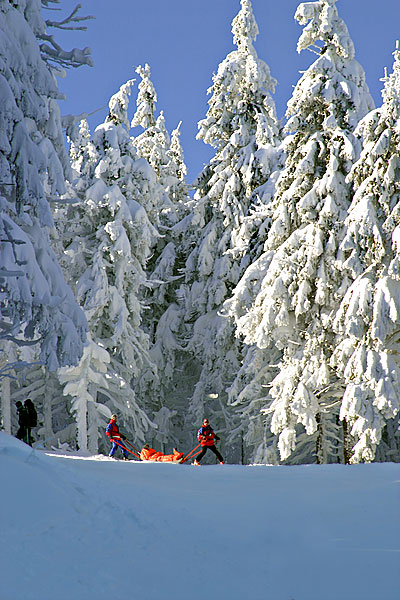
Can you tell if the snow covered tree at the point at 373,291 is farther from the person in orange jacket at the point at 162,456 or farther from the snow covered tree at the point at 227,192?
the snow covered tree at the point at 227,192

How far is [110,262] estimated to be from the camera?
23.0 metres

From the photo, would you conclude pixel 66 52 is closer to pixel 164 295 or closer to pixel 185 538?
pixel 185 538

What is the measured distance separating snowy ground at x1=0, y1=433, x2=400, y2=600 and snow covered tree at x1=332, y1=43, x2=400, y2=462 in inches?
269

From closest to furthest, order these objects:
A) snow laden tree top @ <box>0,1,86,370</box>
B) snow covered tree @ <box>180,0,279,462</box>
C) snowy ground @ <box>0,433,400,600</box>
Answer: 1. snowy ground @ <box>0,433,400,600</box>
2. snow laden tree top @ <box>0,1,86,370</box>
3. snow covered tree @ <box>180,0,279,462</box>

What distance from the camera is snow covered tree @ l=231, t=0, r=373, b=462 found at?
1630 cm

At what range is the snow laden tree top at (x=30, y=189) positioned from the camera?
9109mm

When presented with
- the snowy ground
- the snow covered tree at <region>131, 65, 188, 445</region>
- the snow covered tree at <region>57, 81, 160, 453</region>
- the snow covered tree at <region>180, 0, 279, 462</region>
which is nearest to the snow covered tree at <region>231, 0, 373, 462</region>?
the snow covered tree at <region>180, 0, 279, 462</region>

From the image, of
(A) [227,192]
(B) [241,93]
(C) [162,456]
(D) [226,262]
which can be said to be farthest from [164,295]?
(C) [162,456]

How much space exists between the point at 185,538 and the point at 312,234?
39.2 ft

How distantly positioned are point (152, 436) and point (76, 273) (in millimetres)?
8153

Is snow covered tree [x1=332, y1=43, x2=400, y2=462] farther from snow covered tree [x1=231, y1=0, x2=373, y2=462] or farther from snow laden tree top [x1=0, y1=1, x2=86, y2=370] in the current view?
snow laden tree top [x1=0, y1=1, x2=86, y2=370]

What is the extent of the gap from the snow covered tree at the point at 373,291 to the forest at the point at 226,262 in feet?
0.16

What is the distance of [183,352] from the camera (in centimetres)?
2803

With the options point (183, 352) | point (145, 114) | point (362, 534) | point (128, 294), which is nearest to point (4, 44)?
point (362, 534)
